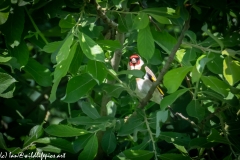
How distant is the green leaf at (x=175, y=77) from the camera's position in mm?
1915

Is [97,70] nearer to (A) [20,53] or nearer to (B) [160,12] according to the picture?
(B) [160,12]

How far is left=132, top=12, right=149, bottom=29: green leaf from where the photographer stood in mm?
2037

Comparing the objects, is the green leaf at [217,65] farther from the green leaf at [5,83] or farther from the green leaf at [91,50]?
the green leaf at [5,83]

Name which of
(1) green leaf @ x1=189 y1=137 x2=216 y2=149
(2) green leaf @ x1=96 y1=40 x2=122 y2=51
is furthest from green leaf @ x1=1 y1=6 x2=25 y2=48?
(1) green leaf @ x1=189 y1=137 x2=216 y2=149

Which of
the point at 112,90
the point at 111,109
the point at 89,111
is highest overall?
the point at 112,90

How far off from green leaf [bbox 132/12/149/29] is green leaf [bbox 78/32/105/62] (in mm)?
306

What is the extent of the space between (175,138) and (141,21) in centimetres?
84

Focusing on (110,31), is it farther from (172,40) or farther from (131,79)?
(172,40)

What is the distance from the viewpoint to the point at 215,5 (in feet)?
7.53

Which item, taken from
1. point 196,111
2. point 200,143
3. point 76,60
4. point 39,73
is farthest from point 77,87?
point 200,143

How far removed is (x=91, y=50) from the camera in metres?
1.83

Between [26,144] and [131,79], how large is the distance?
81cm

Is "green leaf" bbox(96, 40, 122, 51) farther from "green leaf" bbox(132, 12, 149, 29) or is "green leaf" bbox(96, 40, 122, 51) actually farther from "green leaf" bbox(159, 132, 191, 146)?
"green leaf" bbox(159, 132, 191, 146)

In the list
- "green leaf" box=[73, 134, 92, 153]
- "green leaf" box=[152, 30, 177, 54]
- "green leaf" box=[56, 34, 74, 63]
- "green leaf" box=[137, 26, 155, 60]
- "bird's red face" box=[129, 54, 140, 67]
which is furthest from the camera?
"bird's red face" box=[129, 54, 140, 67]
